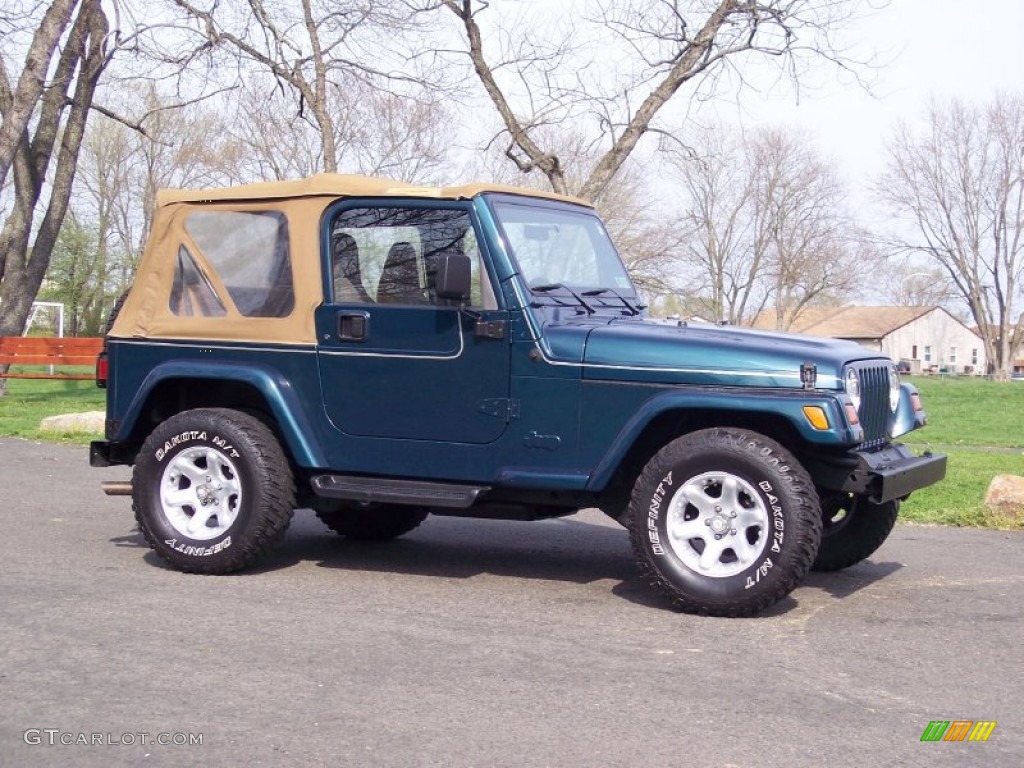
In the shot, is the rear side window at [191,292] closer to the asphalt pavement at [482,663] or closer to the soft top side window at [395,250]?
the soft top side window at [395,250]

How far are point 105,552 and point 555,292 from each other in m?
3.09

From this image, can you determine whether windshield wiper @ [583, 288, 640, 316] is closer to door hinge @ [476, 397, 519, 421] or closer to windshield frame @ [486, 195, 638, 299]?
windshield frame @ [486, 195, 638, 299]

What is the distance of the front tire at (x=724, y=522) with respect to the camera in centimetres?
589

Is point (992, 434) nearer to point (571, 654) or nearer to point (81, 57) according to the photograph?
point (81, 57)

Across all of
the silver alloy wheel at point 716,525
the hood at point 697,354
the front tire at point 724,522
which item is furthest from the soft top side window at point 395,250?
the silver alloy wheel at point 716,525

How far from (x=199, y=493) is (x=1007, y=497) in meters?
5.66

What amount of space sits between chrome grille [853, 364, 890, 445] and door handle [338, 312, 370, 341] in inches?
98.7

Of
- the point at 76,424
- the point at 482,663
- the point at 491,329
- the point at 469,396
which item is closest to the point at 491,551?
the point at 469,396

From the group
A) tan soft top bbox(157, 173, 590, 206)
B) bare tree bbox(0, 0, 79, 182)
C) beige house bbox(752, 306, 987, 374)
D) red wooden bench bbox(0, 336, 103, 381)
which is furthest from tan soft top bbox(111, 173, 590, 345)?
beige house bbox(752, 306, 987, 374)

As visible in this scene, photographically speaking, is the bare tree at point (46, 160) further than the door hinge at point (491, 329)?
Yes

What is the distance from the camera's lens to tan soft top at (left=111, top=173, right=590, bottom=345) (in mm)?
7000

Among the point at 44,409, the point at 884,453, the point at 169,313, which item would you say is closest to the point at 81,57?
the point at 44,409

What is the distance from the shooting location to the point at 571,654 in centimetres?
532

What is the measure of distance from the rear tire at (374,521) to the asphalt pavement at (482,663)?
264 millimetres
